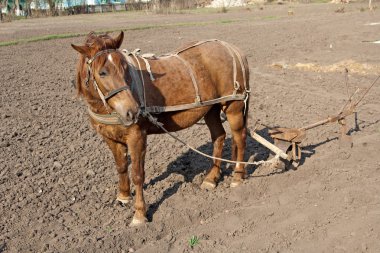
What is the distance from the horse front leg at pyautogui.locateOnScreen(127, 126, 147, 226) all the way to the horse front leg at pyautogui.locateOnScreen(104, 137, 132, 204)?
32cm

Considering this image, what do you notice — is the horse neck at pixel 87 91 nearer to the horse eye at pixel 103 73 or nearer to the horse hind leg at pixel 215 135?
the horse eye at pixel 103 73

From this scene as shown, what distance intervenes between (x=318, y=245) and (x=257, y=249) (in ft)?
1.98

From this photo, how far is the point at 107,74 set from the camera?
12.6 feet

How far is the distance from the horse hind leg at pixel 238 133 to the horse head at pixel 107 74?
1.80 meters

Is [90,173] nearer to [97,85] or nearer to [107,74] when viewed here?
[97,85]

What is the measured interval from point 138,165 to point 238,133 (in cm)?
161

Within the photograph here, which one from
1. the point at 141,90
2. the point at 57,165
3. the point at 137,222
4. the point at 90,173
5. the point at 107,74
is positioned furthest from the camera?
the point at 57,165

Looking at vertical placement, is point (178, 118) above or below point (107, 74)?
below

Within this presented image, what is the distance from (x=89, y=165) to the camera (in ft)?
20.6

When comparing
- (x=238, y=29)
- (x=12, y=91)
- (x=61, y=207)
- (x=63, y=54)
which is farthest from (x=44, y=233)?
(x=238, y=29)

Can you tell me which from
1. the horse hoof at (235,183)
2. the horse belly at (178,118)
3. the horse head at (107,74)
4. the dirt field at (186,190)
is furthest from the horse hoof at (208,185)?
the horse head at (107,74)

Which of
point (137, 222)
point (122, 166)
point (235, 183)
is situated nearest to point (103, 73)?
point (122, 166)

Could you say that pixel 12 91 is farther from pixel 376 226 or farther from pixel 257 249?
pixel 376 226

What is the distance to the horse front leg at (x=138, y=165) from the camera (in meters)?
4.48
